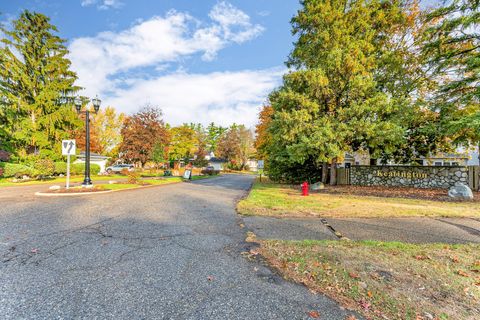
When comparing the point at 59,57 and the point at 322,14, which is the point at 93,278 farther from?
the point at 59,57

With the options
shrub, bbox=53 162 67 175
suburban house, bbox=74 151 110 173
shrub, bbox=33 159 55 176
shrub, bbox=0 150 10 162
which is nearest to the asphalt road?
shrub, bbox=33 159 55 176

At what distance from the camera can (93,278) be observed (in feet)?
9.73

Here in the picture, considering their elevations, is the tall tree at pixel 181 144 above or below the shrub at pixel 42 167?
above

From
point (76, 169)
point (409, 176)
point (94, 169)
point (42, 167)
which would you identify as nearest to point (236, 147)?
point (94, 169)

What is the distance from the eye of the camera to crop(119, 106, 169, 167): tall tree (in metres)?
24.4

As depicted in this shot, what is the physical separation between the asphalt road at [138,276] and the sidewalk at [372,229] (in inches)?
37.4

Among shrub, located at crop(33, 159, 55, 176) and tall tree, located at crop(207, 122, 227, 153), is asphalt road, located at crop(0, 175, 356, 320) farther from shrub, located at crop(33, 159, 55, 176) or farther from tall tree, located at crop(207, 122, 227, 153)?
tall tree, located at crop(207, 122, 227, 153)

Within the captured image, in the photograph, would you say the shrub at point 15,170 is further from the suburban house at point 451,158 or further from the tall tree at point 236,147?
the tall tree at point 236,147

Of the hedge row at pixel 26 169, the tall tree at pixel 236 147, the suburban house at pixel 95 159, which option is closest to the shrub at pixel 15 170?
the hedge row at pixel 26 169

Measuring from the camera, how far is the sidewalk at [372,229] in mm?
4832

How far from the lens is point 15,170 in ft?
61.4

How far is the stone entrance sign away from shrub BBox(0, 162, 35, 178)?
1019 inches

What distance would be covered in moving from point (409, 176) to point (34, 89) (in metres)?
33.0

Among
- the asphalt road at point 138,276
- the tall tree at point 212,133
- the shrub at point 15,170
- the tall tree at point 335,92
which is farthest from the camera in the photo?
the tall tree at point 212,133
